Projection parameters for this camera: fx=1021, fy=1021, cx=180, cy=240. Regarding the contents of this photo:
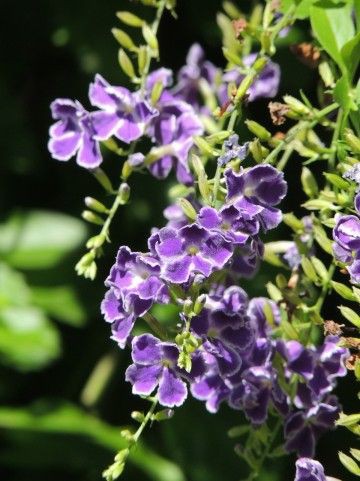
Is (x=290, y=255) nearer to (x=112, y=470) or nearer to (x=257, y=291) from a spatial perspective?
(x=112, y=470)

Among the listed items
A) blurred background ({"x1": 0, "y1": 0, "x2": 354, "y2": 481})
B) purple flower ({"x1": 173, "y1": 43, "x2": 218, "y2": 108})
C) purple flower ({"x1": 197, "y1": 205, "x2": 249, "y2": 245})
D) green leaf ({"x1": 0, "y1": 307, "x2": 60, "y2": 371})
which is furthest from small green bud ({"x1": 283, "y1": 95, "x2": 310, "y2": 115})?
green leaf ({"x1": 0, "y1": 307, "x2": 60, "y2": 371})

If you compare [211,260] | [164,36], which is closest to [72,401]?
[164,36]

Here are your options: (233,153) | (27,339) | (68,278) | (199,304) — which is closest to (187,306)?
(199,304)

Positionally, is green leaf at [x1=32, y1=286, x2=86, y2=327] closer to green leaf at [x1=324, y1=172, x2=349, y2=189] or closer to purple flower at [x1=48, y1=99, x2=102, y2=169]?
purple flower at [x1=48, y1=99, x2=102, y2=169]

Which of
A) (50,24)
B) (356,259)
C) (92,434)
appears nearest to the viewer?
(356,259)

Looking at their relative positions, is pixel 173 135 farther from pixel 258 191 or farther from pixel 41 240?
pixel 41 240

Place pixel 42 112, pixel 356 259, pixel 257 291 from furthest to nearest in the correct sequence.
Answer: pixel 42 112, pixel 257 291, pixel 356 259
